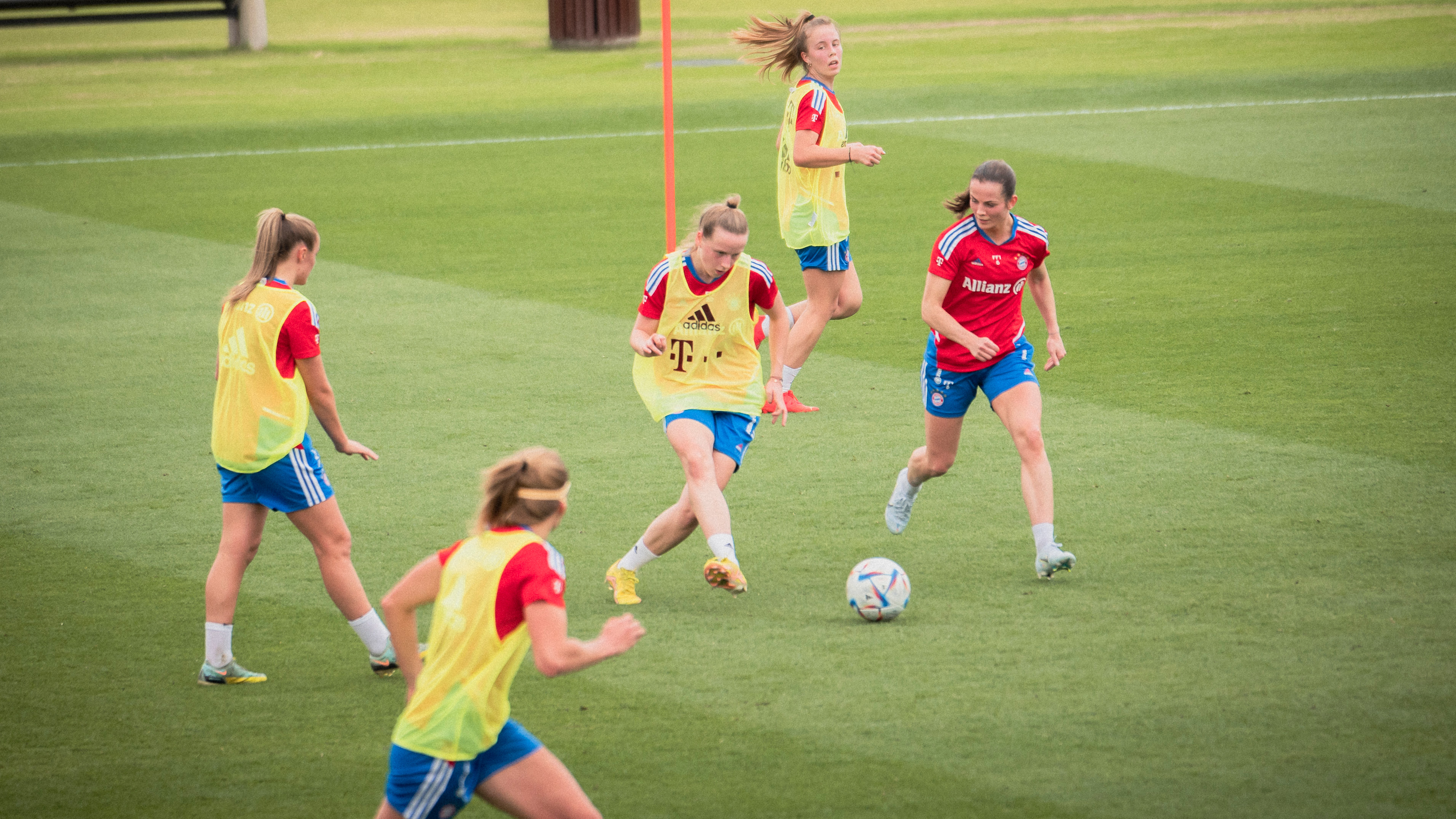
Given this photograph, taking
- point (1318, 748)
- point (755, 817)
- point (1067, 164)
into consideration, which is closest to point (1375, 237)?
point (1067, 164)

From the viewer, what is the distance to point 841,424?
33.3ft

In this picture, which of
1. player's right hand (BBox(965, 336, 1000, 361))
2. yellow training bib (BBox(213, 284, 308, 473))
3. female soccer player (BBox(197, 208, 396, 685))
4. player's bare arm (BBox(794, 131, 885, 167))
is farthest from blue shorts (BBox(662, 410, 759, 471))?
player's bare arm (BBox(794, 131, 885, 167))

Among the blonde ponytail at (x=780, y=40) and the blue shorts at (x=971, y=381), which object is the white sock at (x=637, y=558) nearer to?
the blue shorts at (x=971, y=381)

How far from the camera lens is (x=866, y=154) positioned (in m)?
9.45

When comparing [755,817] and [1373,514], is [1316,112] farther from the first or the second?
[755,817]

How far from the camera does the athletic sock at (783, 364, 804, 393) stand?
1039cm

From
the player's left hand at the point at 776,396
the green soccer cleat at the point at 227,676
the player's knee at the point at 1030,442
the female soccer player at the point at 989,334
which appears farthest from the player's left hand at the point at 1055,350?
the green soccer cleat at the point at 227,676

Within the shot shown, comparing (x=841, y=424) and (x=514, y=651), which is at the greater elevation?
(x=514, y=651)

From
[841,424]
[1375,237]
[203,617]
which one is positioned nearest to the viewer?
[203,617]

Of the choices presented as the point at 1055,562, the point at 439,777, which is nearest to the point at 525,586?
the point at 439,777

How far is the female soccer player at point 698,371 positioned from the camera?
23.2ft

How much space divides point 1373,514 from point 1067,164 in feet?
39.3

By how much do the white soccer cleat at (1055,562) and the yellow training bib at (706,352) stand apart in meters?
1.52

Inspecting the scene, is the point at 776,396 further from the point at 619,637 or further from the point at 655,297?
the point at 619,637
